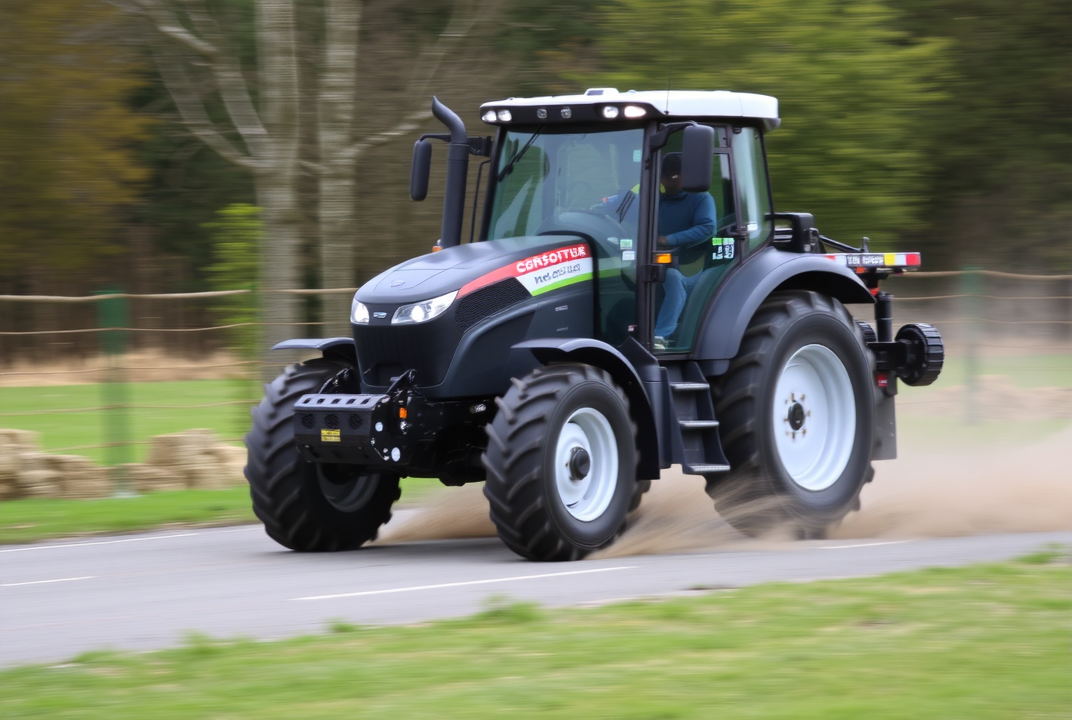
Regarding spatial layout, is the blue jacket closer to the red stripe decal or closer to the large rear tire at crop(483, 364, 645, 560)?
the red stripe decal

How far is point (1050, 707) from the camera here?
532 centimetres

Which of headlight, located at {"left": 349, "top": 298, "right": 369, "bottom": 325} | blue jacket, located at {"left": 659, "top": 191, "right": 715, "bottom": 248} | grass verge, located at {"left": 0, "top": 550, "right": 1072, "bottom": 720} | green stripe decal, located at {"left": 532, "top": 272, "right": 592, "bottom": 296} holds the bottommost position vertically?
grass verge, located at {"left": 0, "top": 550, "right": 1072, "bottom": 720}

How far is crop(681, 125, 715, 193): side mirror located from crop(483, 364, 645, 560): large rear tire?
1230 millimetres

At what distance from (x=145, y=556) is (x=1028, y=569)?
534cm

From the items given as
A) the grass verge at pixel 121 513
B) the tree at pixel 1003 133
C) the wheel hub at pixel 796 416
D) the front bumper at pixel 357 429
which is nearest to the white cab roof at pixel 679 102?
the wheel hub at pixel 796 416

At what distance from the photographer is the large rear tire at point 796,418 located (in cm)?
1012

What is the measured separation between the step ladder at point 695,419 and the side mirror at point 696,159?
1346 millimetres

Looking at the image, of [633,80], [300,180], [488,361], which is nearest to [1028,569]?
[488,361]

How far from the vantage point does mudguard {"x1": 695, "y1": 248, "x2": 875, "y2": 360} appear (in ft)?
33.0

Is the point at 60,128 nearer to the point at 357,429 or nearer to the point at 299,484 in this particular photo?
the point at 299,484

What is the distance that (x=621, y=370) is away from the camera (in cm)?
952

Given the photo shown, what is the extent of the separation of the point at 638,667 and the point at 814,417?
17.0 feet

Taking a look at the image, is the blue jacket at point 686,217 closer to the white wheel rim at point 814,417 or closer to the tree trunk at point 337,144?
the white wheel rim at point 814,417

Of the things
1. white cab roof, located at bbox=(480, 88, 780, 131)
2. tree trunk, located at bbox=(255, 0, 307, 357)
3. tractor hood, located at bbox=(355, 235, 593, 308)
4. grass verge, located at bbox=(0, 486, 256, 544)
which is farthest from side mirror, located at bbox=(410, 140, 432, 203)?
tree trunk, located at bbox=(255, 0, 307, 357)
